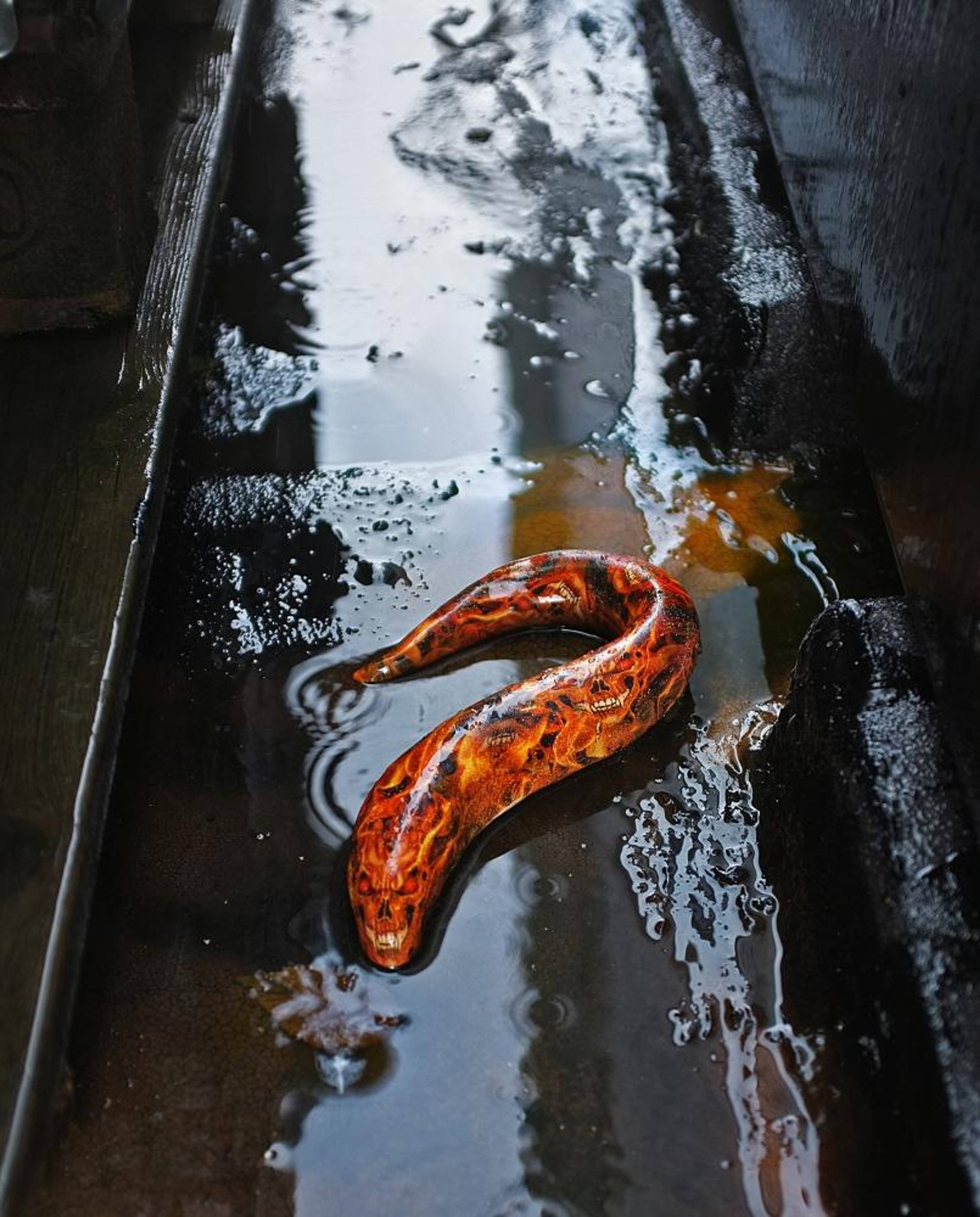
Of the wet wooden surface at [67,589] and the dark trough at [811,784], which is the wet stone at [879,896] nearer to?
the dark trough at [811,784]

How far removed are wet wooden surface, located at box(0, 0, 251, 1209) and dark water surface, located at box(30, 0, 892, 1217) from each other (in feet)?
Answer: 0.77

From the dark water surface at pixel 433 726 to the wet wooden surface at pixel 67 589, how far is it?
0.77 feet

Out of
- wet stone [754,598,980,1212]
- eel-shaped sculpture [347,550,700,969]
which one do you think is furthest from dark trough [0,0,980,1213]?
eel-shaped sculpture [347,550,700,969]

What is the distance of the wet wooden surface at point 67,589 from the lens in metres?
2.04

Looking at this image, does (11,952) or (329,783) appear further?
(329,783)

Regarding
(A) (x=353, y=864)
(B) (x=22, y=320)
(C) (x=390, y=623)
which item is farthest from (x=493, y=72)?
(A) (x=353, y=864)

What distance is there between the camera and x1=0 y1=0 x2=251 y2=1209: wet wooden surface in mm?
2045

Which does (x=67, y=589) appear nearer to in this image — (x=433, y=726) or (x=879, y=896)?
(x=433, y=726)

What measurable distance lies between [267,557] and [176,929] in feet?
3.58

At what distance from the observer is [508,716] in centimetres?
261

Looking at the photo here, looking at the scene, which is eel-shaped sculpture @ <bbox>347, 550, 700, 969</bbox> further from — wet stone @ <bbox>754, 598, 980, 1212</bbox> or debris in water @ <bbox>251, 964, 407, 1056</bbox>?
wet stone @ <bbox>754, 598, 980, 1212</bbox>

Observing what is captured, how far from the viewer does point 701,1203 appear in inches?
80.8

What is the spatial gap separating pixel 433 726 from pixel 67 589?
0.82 m

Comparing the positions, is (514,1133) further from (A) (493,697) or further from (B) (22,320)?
(B) (22,320)
